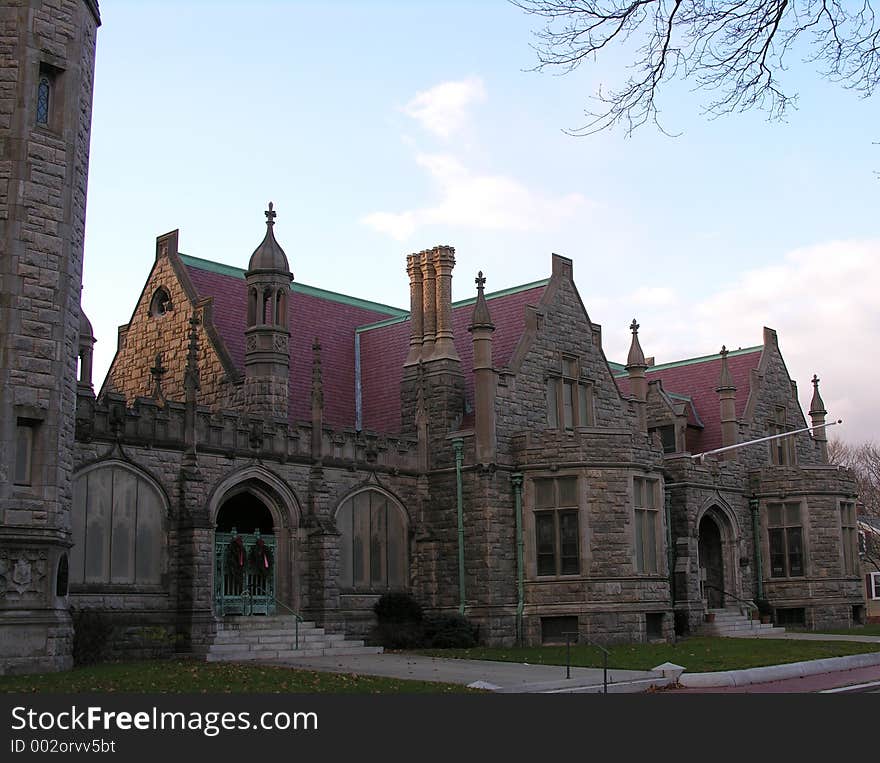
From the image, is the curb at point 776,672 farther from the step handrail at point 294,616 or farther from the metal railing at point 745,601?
the metal railing at point 745,601

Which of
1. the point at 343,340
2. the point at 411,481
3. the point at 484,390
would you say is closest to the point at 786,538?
the point at 484,390

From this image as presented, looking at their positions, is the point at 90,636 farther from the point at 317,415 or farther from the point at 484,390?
the point at 484,390

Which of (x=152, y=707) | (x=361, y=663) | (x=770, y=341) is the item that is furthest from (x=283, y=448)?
(x=770, y=341)

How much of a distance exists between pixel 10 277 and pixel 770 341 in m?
32.4

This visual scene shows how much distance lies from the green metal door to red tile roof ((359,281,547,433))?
23.6 ft

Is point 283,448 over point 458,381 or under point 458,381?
under

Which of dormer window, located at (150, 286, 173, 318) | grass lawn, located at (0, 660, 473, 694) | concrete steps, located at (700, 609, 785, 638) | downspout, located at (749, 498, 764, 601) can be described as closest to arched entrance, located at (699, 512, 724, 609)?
concrete steps, located at (700, 609, 785, 638)

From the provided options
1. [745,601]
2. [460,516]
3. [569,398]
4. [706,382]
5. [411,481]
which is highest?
[706,382]

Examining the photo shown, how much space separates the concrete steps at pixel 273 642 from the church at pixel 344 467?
41 cm

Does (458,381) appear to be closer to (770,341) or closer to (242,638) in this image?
(242,638)

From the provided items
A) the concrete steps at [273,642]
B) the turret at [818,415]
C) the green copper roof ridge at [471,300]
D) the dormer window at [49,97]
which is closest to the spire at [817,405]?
the turret at [818,415]

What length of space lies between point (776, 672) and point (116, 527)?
14.2 m

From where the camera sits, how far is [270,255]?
32.0 m

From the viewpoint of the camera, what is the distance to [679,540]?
37062 mm
